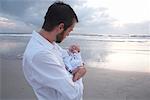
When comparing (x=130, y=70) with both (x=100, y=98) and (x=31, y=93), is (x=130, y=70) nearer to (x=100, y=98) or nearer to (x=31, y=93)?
(x=100, y=98)

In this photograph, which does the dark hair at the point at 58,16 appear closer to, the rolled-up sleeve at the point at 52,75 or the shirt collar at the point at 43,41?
the shirt collar at the point at 43,41

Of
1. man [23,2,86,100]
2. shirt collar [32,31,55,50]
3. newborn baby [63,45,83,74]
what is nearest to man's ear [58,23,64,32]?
man [23,2,86,100]

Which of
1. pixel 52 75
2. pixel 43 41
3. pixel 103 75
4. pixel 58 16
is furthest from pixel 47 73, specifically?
pixel 103 75

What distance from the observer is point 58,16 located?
179cm

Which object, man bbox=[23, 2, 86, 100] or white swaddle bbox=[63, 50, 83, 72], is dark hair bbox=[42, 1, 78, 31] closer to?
man bbox=[23, 2, 86, 100]

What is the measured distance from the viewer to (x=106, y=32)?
11742 mm

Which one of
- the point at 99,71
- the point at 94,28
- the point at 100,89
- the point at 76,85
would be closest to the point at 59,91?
the point at 76,85

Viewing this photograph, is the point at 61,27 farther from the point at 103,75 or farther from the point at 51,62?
the point at 103,75

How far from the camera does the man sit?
5.83 feet

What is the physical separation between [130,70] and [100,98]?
6.53 feet

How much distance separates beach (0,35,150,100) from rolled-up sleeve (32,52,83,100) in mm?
3349

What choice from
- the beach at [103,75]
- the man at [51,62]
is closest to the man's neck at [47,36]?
the man at [51,62]

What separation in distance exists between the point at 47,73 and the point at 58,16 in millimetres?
311

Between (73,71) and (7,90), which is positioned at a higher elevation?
(73,71)
